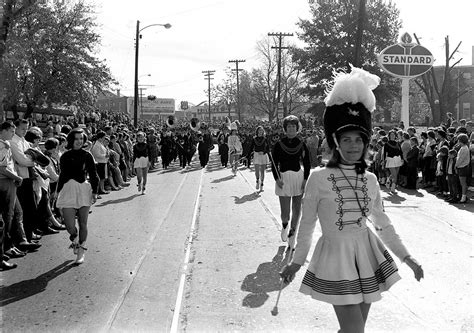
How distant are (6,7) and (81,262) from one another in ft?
58.7

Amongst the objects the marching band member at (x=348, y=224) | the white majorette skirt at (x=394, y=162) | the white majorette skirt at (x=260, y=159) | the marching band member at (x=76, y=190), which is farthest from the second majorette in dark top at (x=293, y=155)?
the white majorette skirt at (x=394, y=162)

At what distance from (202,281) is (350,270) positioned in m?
3.16

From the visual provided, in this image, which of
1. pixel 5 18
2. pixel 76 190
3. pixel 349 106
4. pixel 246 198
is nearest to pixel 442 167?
pixel 246 198

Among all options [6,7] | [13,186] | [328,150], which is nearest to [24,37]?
[6,7]

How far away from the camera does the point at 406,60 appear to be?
23844mm

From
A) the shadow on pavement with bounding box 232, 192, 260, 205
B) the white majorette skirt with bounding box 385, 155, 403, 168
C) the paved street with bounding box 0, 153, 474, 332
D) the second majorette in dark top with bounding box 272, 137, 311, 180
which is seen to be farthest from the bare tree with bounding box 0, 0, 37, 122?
the second majorette in dark top with bounding box 272, 137, 311, 180

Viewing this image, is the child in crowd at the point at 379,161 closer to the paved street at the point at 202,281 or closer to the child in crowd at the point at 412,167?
the child in crowd at the point at 412,167

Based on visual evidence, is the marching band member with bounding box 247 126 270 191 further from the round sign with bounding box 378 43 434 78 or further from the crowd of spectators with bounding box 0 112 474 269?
the round sign with bounding box 378 43 434 78

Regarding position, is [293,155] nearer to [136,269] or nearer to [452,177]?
[136,269]

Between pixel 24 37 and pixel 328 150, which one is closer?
pixel 328 150

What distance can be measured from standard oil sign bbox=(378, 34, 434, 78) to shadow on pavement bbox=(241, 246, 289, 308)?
1863 cm

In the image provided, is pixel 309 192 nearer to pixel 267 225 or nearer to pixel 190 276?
pixel 190 276

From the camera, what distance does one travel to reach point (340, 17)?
42.9 meters

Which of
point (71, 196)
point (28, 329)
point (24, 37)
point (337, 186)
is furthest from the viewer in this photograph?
point (24, 37)
